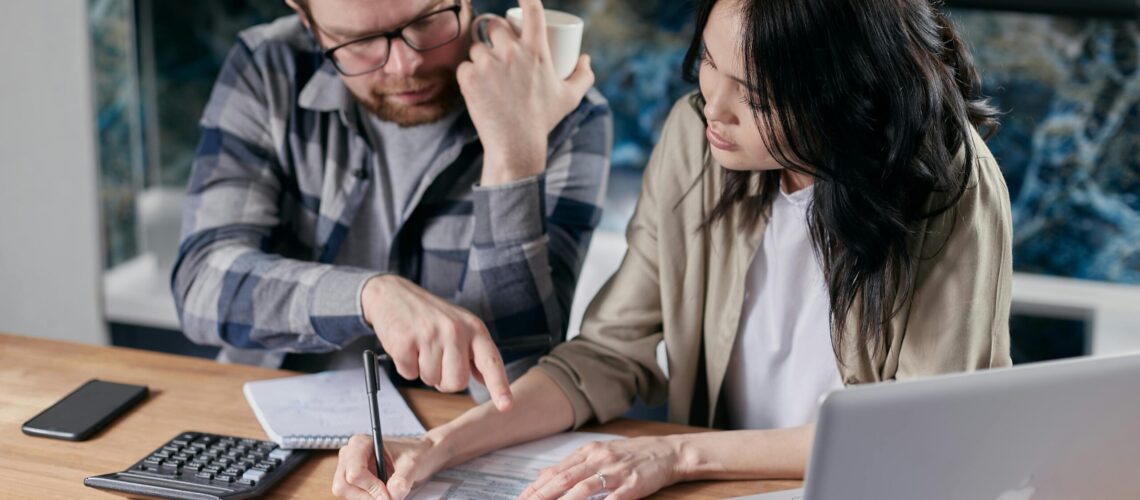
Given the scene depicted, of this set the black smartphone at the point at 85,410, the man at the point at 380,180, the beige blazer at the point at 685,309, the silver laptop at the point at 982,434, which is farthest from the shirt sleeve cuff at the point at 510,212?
the silver laptop at the point at 982,434

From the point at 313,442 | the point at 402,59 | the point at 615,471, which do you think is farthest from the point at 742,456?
the point at 402,59

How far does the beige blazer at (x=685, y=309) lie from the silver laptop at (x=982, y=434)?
32 centimetres

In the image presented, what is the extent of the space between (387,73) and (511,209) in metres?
0.26

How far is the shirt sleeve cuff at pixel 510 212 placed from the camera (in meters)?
1.48

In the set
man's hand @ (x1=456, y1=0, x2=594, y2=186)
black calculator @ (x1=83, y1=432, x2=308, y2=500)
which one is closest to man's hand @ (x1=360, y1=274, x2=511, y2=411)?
black calculator @ (x1=83, y1=432, x2=308, y2=500)

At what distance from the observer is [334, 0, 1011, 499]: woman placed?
1.11 m

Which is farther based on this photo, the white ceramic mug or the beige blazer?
the white ceramic mug

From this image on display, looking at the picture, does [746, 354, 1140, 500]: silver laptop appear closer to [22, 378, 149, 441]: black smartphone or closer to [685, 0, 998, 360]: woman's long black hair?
[685, 0, 998, 360]: woman's long black hair

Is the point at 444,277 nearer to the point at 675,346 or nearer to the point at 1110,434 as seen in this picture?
the point at 675,346

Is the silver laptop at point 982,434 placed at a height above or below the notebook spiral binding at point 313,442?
above

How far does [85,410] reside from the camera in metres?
1.28

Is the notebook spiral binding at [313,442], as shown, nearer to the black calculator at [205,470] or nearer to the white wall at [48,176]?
the black calculator at [205,470]

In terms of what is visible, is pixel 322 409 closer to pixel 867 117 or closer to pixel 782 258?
pixel 782 258

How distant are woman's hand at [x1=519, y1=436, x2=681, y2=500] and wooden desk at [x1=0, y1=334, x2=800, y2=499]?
0.03 metres
